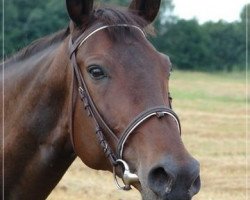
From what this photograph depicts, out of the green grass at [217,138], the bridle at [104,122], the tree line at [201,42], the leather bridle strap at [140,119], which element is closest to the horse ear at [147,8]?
the bridle at [104,122]

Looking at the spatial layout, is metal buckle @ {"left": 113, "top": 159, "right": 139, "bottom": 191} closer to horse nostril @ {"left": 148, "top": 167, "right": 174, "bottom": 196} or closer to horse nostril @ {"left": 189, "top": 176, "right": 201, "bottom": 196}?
horse nostril @ {"left": 148, "top": 167, "right": 174, "bottom": 196}

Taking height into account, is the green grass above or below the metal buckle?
below

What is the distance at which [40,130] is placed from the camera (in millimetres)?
3553

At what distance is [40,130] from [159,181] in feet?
3.59

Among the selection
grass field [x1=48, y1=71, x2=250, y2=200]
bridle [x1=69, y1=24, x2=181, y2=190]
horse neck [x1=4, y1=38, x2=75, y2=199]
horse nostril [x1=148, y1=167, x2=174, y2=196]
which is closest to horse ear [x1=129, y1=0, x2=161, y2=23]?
bridle [x1=69, y1=24, x2=181, y2=190]

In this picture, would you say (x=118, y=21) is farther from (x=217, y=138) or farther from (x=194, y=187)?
(x=217, y=138)

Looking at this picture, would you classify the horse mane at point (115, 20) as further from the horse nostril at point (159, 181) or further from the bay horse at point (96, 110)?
the horse nostril at point (159, 181)

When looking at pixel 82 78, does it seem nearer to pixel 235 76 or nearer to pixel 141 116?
pixel 141 116

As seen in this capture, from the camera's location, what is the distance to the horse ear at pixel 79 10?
3.34 m

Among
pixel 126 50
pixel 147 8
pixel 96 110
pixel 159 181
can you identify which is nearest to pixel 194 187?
pixel 159 181

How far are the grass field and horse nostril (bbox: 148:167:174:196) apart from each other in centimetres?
582

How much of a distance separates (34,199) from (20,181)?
16cm

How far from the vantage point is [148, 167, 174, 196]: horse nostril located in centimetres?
277

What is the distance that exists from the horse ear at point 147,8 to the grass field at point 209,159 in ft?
17.6
